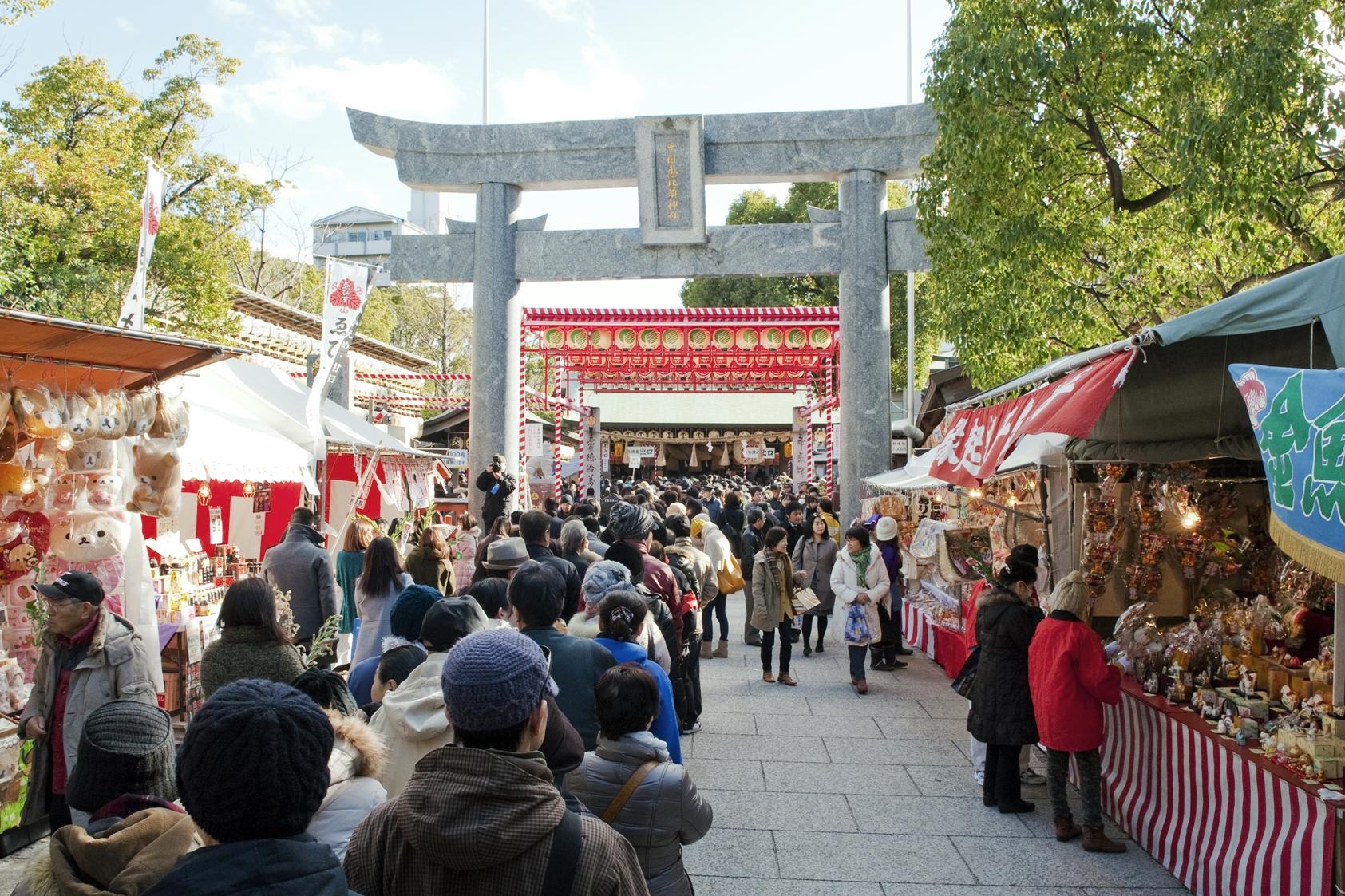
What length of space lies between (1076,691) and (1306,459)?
2.01m

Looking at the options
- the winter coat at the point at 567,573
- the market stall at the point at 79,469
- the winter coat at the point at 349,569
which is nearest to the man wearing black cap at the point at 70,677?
the market stall at the point at 79,469

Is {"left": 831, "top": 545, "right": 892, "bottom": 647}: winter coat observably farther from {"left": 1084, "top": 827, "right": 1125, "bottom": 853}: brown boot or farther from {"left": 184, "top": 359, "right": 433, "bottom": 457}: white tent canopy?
{"left": 184, "top": 359, "right": 433, "bottom": 457}: white tent canopy

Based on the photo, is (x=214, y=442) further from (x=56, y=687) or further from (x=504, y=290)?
(x=504, y=290)

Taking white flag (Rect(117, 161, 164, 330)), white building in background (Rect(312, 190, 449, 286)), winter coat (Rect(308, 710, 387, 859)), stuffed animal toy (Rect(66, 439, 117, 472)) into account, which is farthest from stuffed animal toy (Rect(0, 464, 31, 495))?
white building in background (Rect(312, 190, 449, 286))

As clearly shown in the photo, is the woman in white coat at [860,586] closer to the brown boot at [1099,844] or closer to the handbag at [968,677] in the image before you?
the handbag at [968,677]

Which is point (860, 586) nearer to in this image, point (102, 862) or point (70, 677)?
point (70, 677)

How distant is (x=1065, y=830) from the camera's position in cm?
498

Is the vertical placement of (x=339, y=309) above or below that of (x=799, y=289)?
below

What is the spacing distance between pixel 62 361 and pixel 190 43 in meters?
12.6

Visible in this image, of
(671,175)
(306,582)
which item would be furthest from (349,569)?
(671,175)

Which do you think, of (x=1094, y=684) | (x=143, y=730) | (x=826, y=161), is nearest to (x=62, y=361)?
(x=143, y=730)

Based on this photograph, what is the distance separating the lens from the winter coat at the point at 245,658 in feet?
11.8

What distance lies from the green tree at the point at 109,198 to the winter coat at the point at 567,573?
29.1 ft

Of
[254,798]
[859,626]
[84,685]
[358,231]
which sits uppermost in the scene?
[358,231]
